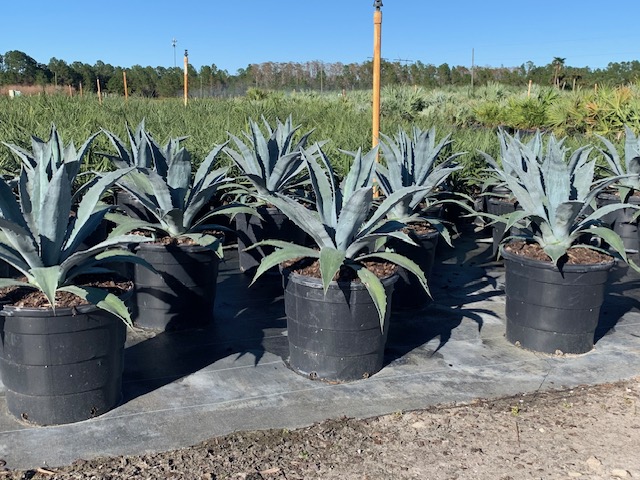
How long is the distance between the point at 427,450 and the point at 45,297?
1.83 m

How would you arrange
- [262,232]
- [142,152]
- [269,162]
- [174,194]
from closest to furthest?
[174,194] → [142,152] → [269,162] → [262,232]

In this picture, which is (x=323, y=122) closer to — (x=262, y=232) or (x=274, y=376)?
(x=262, y=232)

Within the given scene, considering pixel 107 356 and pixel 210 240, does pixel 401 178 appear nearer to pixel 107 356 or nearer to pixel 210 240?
pixel 210 240

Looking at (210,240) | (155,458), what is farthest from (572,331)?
(155,458)

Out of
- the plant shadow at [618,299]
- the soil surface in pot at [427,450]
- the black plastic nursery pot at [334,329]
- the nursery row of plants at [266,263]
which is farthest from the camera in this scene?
the plant shadow at [618,299]

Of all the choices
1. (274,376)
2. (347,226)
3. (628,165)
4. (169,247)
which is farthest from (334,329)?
(628,165)

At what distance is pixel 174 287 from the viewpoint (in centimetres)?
400

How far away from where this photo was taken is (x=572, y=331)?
12.3 ft

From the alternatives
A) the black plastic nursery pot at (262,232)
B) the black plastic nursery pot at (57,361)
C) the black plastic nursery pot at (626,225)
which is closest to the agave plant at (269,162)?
the black plastic nursery pot at (262,232)

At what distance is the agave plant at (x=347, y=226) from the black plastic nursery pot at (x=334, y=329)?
0.43ft

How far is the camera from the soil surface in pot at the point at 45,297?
9.16 ft

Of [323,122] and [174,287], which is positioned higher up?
[323,122]

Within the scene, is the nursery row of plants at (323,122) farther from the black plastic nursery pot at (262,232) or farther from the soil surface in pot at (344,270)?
the soil surface in pot at (344,270)

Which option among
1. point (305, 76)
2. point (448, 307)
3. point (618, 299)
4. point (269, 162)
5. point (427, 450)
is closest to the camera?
point (427, 450)
